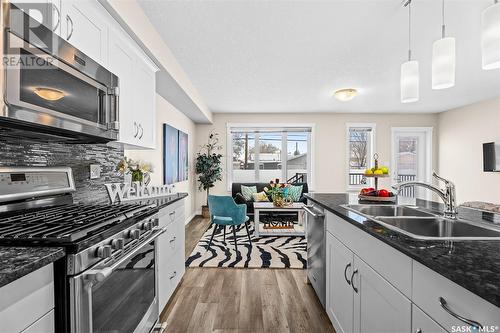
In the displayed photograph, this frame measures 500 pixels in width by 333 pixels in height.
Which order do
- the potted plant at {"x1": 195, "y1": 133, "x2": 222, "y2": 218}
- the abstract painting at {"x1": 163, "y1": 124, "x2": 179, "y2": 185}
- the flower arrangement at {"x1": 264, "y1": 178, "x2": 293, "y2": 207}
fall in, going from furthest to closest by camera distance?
the potted plant at {"x1": 195, "y1": 133, "x2": 222, "y2": 218}, the flower arrangement at {"x1": 264, "y1": 178, "x2": 293, "y2": 207}, the abstract painting at {"x1": 163, "y1": 124, "x2": 179, "y2": 185}

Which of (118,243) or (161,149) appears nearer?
(118,243)

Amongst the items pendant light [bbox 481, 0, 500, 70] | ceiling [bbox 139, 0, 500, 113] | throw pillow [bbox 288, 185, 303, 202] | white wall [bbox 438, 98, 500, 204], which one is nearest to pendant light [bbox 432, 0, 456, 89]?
pendant light [bbox 481, 0, 500, 70]

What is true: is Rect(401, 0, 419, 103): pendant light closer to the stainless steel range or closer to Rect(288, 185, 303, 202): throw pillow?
the stainless steel range

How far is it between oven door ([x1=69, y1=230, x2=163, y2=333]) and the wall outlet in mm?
782

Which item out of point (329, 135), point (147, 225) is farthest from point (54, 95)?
point (329, 135)

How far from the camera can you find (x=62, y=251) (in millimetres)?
917

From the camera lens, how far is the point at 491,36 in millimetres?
1456

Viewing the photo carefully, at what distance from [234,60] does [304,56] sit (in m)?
0.85

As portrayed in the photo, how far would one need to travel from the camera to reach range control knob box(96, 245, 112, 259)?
3.59 ft

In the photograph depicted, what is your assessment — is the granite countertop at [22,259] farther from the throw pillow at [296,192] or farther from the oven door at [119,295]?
the throw pillow at [296,192]

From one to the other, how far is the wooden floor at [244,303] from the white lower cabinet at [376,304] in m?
0.71

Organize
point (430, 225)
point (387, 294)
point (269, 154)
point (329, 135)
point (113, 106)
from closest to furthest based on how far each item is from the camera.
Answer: point (387, 294) → point (430, 225) → point (113, 106) → point (329, 135) → point (269, 154)

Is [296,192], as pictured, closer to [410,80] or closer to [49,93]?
[410,80]

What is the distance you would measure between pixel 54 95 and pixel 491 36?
230 cm
